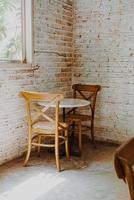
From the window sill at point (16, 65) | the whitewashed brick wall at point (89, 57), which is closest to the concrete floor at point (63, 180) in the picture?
the whitewashed brick wall at point (89, 57)

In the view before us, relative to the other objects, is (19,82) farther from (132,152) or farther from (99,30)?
(132,152)

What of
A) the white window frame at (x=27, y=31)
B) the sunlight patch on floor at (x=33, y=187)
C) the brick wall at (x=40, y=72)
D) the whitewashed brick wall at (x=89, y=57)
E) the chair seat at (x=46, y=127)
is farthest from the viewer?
the whitewashed brick wall at (x=89, y=57)

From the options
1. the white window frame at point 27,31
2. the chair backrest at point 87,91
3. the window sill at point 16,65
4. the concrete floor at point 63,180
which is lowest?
the concrete floor at point 63,180

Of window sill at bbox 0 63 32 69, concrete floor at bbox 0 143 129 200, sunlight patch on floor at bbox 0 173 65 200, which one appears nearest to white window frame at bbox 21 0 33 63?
window sill at bbox 0 63 32 69

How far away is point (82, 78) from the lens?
479cm

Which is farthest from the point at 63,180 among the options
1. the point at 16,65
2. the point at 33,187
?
the point at 16,65

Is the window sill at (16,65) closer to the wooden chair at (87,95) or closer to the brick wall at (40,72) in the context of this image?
the brick wall at (40,72)

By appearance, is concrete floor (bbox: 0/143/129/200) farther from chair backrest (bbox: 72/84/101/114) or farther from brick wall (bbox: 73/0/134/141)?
chair backrest (bbox: 72/84/101/114)

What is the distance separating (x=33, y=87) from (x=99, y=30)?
146 centimetres

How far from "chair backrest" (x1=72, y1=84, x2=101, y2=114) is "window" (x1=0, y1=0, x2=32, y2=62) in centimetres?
105

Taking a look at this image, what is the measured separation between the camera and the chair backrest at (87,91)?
4.46 m

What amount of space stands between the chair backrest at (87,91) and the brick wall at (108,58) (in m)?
0.17

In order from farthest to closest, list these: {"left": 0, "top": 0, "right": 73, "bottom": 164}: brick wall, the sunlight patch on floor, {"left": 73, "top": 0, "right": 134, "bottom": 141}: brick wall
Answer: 1. {"left": 73, "top": 0, "right": 134, "bottom": 141}: brick wall
2. {"left": 0, "top": 0, "right": 73, "bottom": 164}: brick wall
3. the sunlight patch on floor

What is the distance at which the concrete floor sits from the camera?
9.18 feet
